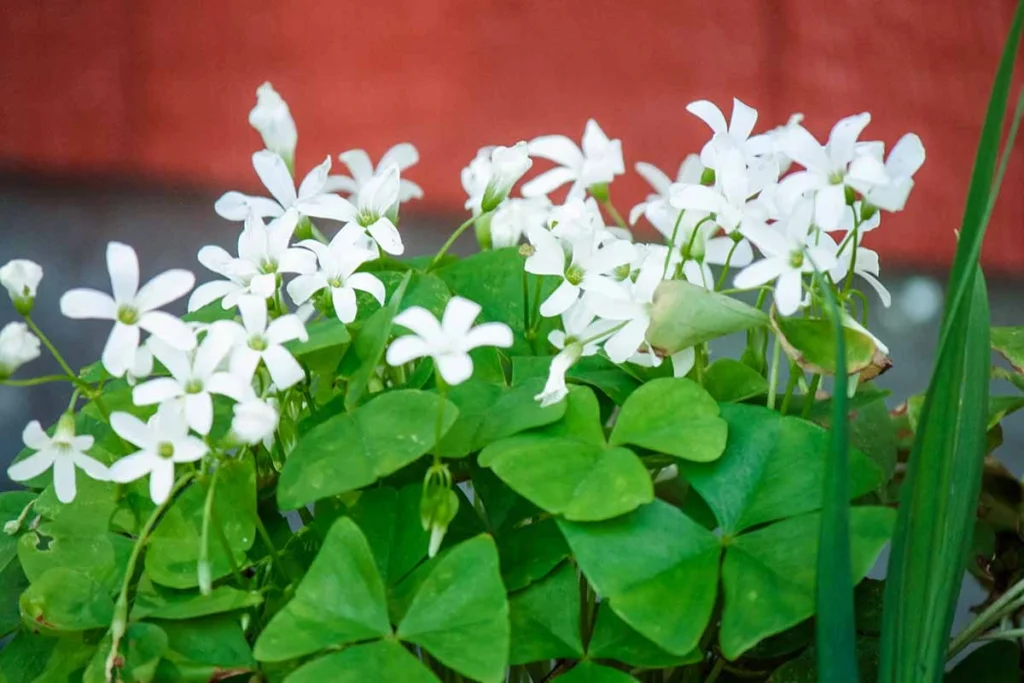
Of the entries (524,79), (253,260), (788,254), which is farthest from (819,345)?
(524,79)

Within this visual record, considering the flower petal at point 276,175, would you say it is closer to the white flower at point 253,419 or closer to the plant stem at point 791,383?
the white flower at point 253,419

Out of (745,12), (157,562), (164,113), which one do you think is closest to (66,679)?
(157,562)

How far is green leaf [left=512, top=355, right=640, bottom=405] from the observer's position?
0.47m

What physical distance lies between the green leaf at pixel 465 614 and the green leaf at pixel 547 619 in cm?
3

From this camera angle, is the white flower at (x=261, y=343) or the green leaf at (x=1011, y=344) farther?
the green leaf at (x=1011, y=344)

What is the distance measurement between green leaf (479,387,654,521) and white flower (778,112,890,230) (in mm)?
A: 132

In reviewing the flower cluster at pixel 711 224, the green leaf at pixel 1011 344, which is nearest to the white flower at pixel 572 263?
the flower cluster at pixel 711 224

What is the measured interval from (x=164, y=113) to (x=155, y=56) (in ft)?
0.21

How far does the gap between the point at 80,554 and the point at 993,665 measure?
454 millimetres

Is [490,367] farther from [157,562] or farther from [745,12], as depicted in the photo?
[745,12]

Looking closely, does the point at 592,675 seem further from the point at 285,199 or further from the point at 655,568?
the point at 285,199

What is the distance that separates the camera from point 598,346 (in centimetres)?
49

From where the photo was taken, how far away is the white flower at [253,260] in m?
0.45

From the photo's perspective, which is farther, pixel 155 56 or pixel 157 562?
pixel 155 56
